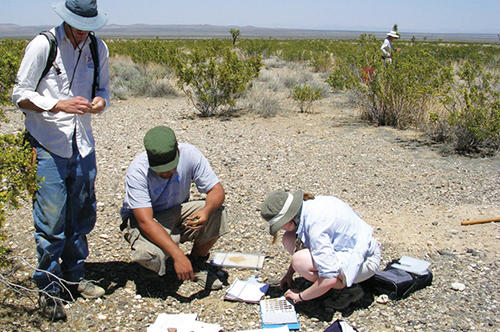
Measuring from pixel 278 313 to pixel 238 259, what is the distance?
850 millimetres

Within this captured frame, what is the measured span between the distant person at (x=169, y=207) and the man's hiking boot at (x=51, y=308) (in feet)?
1.76

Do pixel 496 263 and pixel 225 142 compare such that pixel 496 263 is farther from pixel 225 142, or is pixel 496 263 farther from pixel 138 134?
pixel 138 134

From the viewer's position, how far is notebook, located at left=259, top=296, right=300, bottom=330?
304 cm

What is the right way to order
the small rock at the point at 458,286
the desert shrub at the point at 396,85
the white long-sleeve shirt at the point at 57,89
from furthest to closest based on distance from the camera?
the desert shrub at the point at 396,85 → the small rock at the point at 458,286 → the white long-sleeve shirt at the point at 57,89

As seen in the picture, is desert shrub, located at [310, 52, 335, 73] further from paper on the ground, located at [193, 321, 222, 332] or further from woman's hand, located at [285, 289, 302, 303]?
paper on the ground, located at [193, 321, 222, 332]

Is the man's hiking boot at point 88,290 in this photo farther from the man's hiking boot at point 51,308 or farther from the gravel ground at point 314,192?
the man's hiking boot at point 51,308

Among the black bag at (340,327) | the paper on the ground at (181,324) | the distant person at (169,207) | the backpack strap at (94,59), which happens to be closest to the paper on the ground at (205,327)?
the paper on the ground at (181,324)

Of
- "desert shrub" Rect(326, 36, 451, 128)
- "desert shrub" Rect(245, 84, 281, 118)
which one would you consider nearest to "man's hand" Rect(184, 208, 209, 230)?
"desert shrub" Rect(326, 36, 451, 128)

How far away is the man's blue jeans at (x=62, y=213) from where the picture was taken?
2760 millimetres

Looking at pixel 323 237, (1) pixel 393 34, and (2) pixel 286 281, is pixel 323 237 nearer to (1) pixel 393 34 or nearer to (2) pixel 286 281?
(2) pixel 286 281

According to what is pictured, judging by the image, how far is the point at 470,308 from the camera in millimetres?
3100

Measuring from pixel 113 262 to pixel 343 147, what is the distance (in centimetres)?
431

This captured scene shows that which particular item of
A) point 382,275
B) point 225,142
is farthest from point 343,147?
point 382,275

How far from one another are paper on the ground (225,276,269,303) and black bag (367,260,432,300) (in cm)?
79
